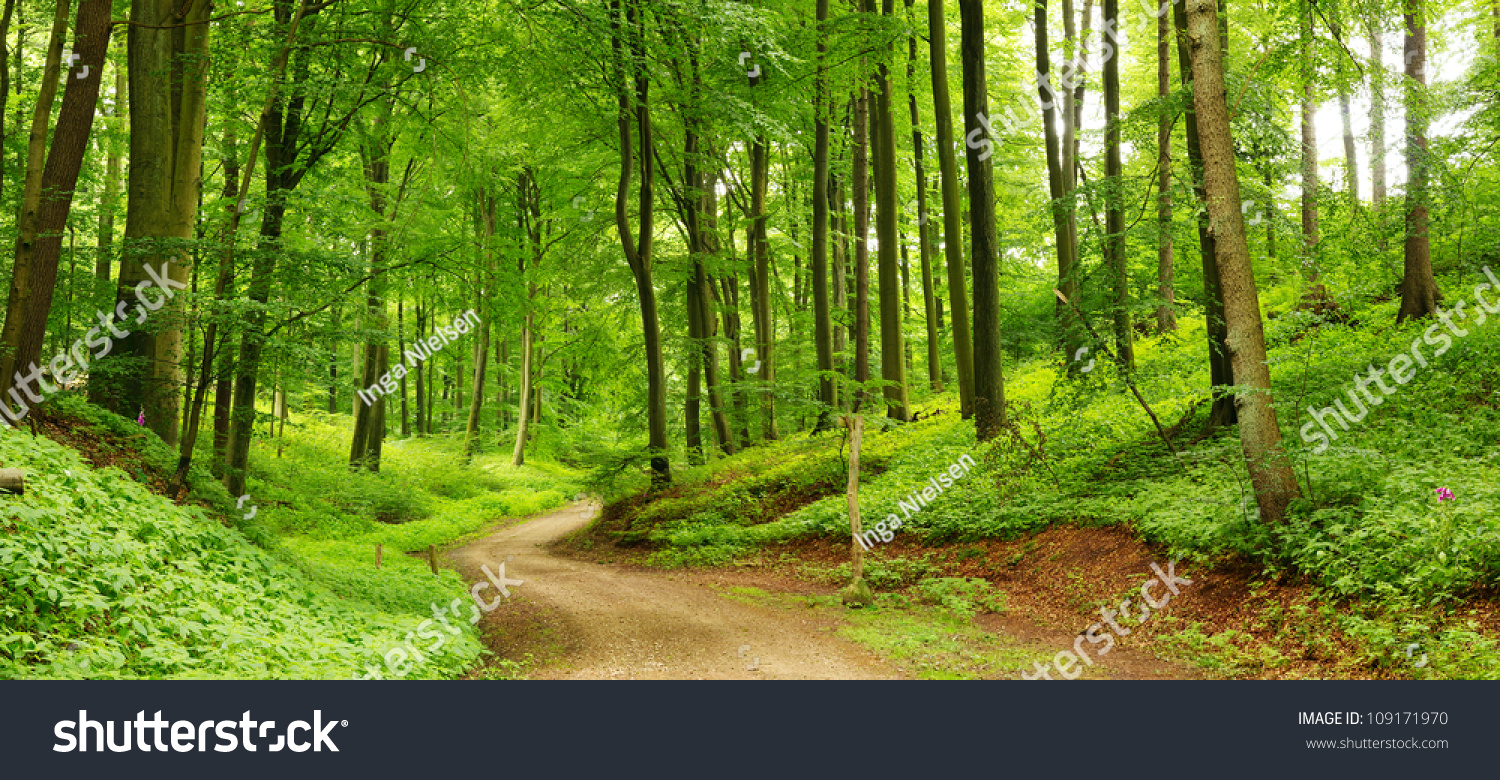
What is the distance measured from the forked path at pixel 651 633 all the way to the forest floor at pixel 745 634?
0.6 inches

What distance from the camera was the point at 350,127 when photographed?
42.3 feet

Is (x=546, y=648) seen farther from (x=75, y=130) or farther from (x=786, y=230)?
(x=786, y=230)

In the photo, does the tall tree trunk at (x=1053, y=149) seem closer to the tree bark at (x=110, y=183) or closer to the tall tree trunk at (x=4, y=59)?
the tall tree trunk at (x=4, y=59)

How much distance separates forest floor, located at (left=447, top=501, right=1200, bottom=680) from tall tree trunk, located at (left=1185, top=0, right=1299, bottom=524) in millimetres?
2296

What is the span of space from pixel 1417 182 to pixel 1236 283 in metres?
5.55

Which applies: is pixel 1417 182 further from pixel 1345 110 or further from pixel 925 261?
pixel 925 261

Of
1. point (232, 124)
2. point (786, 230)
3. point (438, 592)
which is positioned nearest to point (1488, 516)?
point (438, 592)

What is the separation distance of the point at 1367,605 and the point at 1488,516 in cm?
121

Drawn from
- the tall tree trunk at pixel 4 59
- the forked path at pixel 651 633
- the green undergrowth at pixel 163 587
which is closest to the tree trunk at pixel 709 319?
the forked path at pixel 651 633

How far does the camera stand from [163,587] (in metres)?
5.90

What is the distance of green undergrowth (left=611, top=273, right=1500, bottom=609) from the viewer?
22.0 ft

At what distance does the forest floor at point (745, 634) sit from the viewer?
691 cm

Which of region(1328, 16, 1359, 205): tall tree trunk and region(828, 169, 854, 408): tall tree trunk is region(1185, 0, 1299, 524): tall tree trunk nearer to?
region(1328, 16, 1359, 205): tall tree trunk

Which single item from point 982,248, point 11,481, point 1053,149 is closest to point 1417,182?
point 982,248
